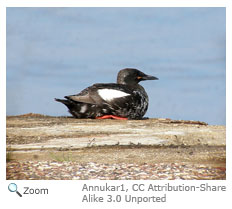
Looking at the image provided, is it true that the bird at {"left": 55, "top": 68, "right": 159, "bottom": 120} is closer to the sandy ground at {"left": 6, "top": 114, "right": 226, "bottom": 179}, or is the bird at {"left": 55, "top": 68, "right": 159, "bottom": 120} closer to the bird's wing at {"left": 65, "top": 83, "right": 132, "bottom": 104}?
the bird's wing at {"left": 65, "top": 83, "right": 132, "bottom": 104}

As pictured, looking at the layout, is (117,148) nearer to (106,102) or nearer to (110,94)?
(106,102)

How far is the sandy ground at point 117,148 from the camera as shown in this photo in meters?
6.52

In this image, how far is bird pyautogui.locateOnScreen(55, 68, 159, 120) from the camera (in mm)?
12062

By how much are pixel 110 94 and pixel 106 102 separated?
28 centimetres

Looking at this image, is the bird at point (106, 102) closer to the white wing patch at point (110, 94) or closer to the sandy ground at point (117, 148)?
the white wing patch at point (110, 94)

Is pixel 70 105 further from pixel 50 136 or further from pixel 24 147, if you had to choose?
pixel 24 147

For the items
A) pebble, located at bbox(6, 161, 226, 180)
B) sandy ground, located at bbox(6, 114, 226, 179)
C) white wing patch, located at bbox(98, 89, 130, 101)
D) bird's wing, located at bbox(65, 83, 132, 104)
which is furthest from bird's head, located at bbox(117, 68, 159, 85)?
pebble, located at bbox(6, 161, 226, 180)
